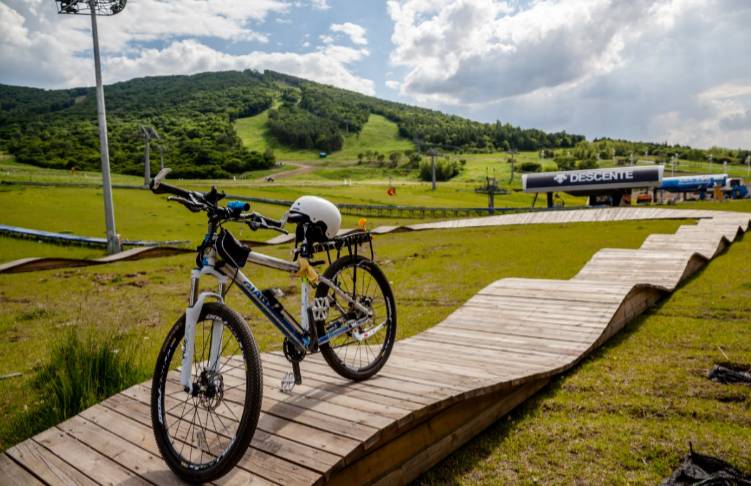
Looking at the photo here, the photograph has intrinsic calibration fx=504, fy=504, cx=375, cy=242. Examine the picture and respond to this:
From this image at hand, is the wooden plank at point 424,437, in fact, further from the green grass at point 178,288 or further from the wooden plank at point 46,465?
the green grass at point 178,288

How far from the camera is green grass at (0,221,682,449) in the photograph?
929 centimetres

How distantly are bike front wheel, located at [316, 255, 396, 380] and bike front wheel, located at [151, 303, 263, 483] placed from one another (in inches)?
44.6

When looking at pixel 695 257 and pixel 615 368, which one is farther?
pixel 695 257

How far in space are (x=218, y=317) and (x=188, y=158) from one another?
108m

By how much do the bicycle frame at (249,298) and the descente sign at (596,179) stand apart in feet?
175

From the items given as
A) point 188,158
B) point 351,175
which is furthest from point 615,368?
point 351,175

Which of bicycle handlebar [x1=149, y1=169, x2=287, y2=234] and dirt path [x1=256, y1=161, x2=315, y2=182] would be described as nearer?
bicycle handlebar [x1=149, y1=169, x2=287, y2=234]

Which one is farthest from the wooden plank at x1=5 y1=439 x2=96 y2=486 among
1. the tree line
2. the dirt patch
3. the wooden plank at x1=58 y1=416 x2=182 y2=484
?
the tree line

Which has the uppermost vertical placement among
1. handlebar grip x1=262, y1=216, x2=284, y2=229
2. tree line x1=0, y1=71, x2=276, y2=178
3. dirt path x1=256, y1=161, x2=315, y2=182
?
tree line x1=0, y1=71, x2=276, y2=178

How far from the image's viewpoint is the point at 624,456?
4902mm

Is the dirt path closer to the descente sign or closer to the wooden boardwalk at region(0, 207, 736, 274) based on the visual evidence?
the descente sign

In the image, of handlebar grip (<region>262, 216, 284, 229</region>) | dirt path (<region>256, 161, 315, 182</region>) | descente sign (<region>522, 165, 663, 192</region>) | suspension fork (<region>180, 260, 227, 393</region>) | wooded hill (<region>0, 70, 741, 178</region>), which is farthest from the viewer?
dirt path (<region>256, 161, 315, 182</region>)

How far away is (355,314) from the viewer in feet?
17.0

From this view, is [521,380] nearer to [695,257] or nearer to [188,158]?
[695,257]
